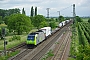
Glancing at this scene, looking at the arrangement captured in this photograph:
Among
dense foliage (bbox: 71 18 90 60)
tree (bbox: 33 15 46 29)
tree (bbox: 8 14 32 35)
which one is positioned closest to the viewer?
dense foliage (bbox: 71 18 90 60)

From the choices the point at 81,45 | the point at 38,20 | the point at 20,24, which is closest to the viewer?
the point at 81,45

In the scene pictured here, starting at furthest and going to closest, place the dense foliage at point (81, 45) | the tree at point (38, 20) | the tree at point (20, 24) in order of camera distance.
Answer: the tree at point (38, 20) < the tree at point (20, 24) < the dense foliage at point (81, 45)

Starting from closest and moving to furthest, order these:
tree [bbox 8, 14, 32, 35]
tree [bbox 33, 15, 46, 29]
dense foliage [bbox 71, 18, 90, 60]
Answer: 1. dense foliage [bbox 71, 18, 90, 60]
2. tree [bbox 8, 14, 32, 35]
3. tree [bbox 33, 15, 46, 29]

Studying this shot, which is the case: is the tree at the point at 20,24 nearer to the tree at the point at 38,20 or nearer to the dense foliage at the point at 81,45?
the dense foliage at the point at 81,45

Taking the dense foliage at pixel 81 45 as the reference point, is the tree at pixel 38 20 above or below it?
above

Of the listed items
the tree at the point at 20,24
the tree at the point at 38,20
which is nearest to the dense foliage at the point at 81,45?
the tree at the point at 20,24

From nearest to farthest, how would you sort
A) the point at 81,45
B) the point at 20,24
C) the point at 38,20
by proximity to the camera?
the point at 81,45
the point at 20,24
the point at 38,20

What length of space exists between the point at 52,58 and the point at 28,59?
144 inches

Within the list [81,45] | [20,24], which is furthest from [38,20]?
[81,45]

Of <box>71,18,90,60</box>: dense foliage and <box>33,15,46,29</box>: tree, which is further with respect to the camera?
<box>33,15,46,29</box>: tree

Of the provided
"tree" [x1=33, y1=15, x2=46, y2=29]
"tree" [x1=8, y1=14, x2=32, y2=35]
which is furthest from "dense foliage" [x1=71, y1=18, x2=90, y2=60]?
"tree" [x1=33, y1=15, x2=46, y2=29]

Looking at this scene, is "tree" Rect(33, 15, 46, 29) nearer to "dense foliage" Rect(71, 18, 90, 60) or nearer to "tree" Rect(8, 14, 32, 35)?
"tree" Rect(8, 14, 32, 35)

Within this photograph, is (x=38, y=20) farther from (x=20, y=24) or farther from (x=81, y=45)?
(x=81, y=45)

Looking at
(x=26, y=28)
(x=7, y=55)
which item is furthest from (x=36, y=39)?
(x=26, y=28)
